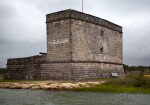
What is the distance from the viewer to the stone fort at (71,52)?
1853cm

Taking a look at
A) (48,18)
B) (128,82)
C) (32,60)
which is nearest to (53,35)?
(48,18)

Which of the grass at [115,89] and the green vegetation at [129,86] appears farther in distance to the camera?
the green vegetation at [129,86]

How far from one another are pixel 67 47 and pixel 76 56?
110 cm

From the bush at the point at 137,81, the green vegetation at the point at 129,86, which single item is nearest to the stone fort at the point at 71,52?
the green vegetation at the point at 129,86

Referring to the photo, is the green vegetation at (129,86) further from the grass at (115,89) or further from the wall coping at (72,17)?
the wall coping at (72,17)

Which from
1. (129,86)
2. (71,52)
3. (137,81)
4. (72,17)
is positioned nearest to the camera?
(137,81)

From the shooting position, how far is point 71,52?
1838 centimetres

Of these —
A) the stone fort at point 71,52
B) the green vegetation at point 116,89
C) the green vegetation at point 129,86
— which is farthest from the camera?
the stone fort at point 71,52

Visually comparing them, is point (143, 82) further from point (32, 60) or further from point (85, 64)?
point (32, 60)

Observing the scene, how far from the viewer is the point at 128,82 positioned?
1437 cm

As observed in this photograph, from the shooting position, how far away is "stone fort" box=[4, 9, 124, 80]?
18.5 meters

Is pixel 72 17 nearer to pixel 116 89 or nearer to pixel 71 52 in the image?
pixel 71 52

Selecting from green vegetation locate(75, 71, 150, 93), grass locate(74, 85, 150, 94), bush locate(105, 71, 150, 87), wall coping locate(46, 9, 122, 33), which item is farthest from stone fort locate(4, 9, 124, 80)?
bush locate(105, 71, 150, 87)

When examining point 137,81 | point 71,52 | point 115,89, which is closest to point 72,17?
point 71,52
